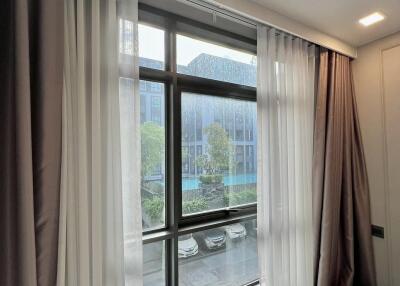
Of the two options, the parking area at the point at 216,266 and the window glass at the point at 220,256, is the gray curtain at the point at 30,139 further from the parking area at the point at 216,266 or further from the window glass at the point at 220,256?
the window glass at the point at 220,256

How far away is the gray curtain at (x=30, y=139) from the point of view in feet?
2.83

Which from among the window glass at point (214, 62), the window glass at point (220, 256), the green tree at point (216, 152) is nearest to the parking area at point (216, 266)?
the window glass at point (220, 256)

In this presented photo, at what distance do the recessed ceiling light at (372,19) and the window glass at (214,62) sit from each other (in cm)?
90

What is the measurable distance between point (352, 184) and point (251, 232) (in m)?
1.11

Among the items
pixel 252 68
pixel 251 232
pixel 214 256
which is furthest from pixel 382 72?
pixel 214 256

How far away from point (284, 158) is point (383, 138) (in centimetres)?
111

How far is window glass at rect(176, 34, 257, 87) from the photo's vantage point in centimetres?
172

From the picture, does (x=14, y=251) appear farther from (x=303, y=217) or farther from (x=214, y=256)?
(x=303, y=217)

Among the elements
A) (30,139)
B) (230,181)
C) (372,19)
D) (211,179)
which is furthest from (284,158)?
(30,139)

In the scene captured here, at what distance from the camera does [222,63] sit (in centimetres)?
190

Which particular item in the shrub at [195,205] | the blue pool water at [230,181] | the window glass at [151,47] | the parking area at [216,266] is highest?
the window glass at [151,47]

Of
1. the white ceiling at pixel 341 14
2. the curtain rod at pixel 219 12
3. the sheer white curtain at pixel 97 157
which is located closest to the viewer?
the sheer white curtain at pixel 97 157

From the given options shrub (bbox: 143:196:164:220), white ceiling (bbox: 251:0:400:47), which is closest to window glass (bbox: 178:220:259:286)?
shrub (bbox: 143:196:164:220)

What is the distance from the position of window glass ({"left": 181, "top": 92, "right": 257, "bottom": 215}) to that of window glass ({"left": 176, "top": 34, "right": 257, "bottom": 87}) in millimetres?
183
